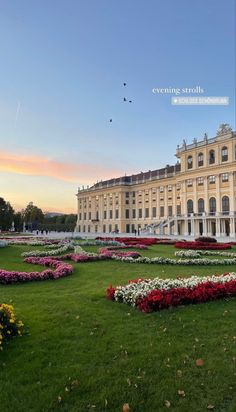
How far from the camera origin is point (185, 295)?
679 centimetres

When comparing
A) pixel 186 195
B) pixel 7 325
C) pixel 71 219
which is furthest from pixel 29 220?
pixel 7 325

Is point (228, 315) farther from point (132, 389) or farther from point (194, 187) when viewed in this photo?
point (194, 187)

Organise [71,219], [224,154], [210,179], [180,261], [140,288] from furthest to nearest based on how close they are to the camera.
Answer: [71,219]
[210,179]
[224,154]
[180,261]
[140,288]

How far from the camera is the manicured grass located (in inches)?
139

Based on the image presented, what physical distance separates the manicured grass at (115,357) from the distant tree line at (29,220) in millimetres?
59109

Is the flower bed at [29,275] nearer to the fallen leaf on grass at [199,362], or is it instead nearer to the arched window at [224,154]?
the fallen leaf on grass at [199,362]

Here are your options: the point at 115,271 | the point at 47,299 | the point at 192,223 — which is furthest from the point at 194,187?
the point at 47,299

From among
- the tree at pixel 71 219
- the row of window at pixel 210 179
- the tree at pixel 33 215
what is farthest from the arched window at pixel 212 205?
the tree at pixel 71 219

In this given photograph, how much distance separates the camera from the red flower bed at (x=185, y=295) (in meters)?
6.28

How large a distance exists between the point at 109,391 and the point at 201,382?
1.11 metres

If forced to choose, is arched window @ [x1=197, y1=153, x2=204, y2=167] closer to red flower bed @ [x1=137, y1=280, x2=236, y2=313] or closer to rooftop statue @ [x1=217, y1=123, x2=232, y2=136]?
rooftop statue @ [x1=217, y1=123, x2=232, y2=136]

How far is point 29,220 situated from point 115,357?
8988 centimetres

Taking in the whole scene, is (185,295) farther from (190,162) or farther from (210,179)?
(190,162)

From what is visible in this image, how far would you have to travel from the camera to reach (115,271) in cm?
1109
